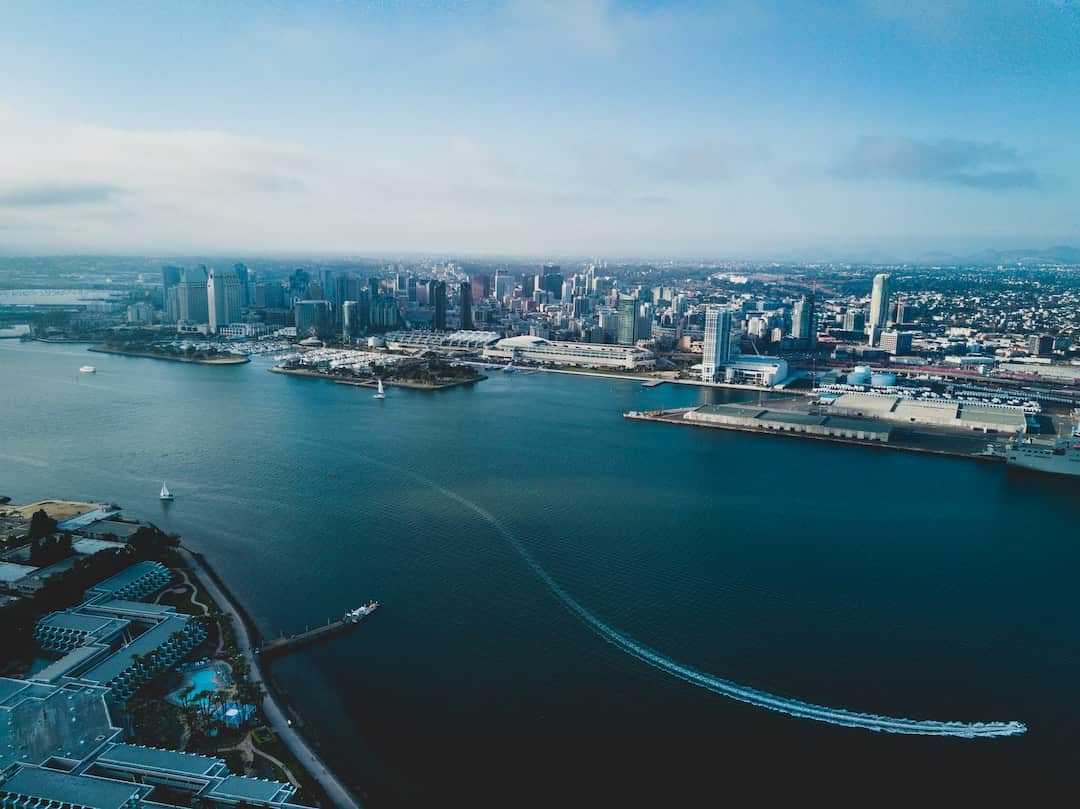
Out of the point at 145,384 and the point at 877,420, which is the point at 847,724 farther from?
the point at 145,384

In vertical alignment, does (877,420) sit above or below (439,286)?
below

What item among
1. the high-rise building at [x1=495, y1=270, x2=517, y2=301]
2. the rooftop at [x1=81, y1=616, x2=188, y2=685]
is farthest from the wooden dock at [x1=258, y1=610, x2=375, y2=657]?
the high-rise building at [x1=495, y1=270, x2=517, y2=301]

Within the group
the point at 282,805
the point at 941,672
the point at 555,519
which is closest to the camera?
the point at 282,805

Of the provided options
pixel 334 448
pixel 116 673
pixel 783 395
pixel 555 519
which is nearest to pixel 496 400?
pixel 334 448

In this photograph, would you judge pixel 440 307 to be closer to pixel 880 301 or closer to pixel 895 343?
pixel 895 343

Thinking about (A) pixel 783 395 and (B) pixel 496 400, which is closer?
(B) pixel 496 400

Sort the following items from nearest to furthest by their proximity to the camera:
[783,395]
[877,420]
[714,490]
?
1. [714,490]
2. [877,420]
3. [783,395]

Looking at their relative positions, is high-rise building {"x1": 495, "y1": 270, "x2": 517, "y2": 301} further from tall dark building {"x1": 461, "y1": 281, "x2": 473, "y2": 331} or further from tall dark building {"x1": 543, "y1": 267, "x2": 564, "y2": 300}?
tall dark building {"x1": 461, "y1": 281, "x2": 473, "y2": 331}
